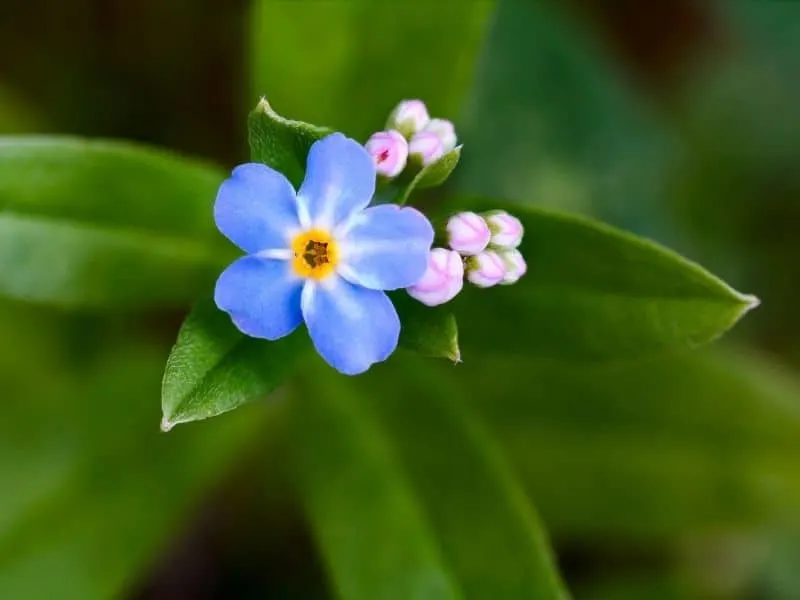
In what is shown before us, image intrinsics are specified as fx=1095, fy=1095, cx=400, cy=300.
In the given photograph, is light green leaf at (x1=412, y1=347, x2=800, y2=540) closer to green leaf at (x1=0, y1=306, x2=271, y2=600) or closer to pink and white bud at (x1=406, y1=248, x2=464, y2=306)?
green leaf at (x1=0, y1=306, x2=271, y2=600)

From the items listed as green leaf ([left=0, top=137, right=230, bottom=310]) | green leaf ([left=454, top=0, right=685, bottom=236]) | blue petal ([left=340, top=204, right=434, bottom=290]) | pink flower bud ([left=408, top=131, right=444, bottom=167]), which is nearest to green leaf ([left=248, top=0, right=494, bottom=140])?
green leaf ([left=0, top=137, right=230, bottom=310])

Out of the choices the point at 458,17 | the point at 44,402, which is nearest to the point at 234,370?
the point at 458,17

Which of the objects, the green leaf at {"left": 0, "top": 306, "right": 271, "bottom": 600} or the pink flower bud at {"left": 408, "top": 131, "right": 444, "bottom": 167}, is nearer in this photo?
the pink flower bud at {"left": 408, "top": 131, "right": 444, "bottom": 167}

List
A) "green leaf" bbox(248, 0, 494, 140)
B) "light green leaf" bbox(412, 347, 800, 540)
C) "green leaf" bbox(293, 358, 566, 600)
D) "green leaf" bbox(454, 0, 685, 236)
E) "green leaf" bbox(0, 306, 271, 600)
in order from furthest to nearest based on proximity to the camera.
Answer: "green leaf" bbox(454, 0, 685, 236), "light green leaf" bbox(412, 347, 800, 540), "green leaf" bbox(0, 306, 271, 600), "green leaf" bbox(248, 0, 494, 140), "green leaf" bbox(293, 358, 566, 600)

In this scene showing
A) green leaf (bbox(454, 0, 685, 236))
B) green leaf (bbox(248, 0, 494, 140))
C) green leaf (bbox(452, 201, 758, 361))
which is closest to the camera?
green leaf (bbox(452, 201, 758, 361))

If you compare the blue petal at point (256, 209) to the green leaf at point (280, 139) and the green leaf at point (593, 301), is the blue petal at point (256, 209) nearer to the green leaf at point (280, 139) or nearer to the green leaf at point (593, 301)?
the green leaf at point (280, 139)

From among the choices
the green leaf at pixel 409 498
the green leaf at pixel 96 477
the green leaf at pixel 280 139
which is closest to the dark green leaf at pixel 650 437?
the green leaf at pixel 409 498

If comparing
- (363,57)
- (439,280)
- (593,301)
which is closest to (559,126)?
(363,57)

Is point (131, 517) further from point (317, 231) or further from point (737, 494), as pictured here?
point (737, 494)
